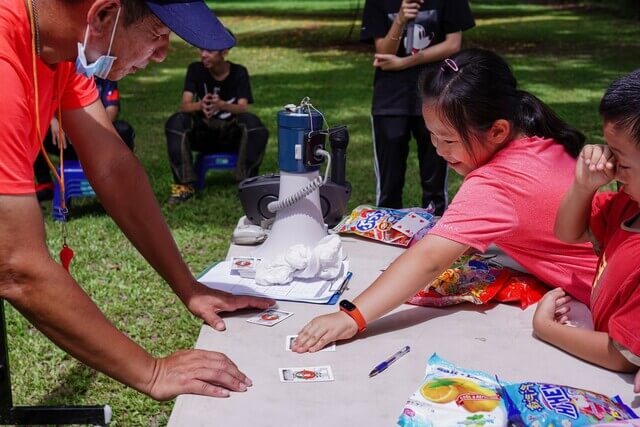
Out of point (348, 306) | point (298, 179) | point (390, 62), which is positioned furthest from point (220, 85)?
point (348, 306)

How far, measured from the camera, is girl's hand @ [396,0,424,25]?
341 cm

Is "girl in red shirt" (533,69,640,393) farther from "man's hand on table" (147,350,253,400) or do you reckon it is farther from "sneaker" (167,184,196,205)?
"sneaker" (167,184,196,205)

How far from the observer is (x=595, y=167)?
162cm

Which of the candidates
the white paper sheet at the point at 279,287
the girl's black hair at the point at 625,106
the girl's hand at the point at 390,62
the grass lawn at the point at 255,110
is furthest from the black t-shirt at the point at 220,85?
the girl's black hair at the point at 625,106

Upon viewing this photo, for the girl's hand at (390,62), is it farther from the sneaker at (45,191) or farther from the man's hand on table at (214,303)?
the sneaker at (45,191)

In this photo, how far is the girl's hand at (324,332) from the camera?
1.65 meters

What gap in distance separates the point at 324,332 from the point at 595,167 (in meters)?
0.70

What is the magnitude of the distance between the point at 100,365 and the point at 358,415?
1.63ft

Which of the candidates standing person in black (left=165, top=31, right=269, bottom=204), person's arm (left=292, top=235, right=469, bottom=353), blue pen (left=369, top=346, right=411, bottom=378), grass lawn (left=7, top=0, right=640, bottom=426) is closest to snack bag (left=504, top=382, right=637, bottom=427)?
blue pen (left=369, top=346, right=411, bottom=378)

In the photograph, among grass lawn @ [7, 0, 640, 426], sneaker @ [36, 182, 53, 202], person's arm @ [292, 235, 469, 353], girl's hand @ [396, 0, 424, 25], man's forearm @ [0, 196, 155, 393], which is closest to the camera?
man's forearm @ [0, 196, 155, 393]

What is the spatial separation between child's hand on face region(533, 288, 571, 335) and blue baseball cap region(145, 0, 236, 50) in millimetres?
950

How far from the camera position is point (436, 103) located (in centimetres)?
192

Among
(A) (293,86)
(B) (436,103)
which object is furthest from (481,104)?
(A) (293,86)

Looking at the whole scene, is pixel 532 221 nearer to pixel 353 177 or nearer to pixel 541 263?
pixel 541 263
